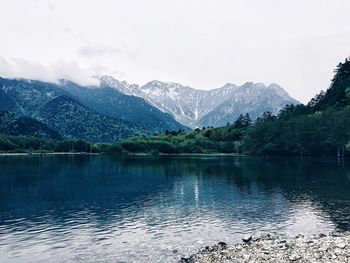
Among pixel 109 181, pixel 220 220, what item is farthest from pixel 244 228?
pixel 109 181

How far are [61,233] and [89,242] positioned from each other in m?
7.55

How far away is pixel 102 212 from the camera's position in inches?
2886

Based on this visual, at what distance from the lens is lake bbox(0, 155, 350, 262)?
49.0 meters

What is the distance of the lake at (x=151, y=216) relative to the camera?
1929 inches

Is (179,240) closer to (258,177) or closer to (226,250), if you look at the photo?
(226,250)

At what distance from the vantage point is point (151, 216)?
6981 centimetres

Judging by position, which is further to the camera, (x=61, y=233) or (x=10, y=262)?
(x=61, y=233)

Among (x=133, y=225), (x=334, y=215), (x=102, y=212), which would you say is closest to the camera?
(x=133, y=225)

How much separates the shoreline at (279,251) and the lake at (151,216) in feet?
13.2

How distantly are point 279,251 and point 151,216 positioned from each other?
1273 inches

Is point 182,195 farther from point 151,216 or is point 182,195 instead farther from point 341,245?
point 341,245

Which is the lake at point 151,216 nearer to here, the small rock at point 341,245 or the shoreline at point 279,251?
the shoreline at point 279,251

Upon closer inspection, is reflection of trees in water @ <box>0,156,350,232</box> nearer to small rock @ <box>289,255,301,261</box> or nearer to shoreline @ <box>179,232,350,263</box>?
shoreline @ <box>179,232,350,263</box>

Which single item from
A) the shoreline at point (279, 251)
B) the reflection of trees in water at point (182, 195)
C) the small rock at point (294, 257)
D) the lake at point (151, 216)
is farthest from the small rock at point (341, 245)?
the reflection of trees in water at point (182, 195)
